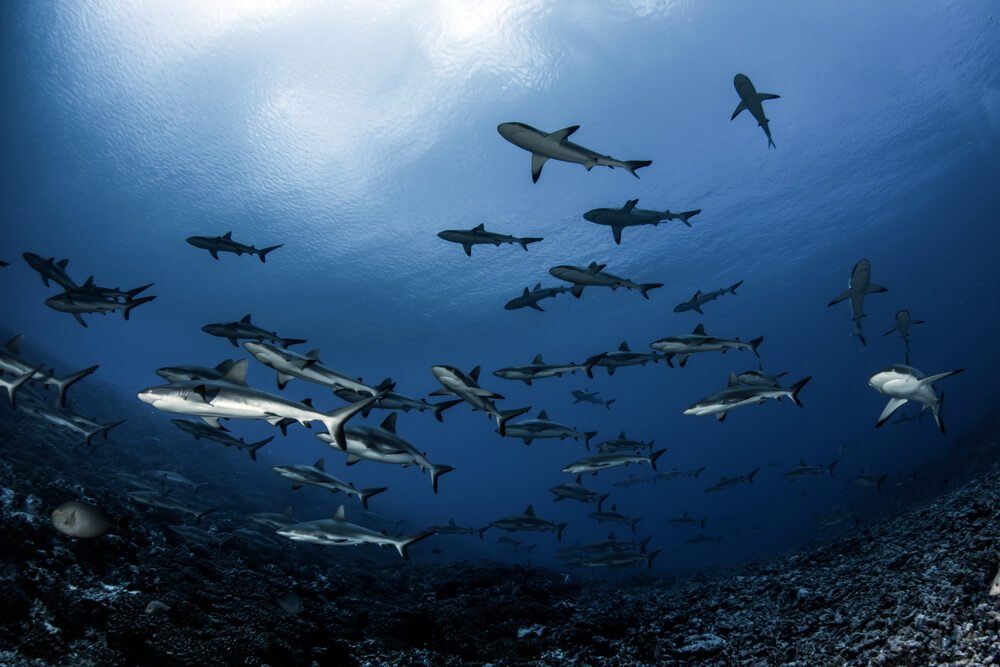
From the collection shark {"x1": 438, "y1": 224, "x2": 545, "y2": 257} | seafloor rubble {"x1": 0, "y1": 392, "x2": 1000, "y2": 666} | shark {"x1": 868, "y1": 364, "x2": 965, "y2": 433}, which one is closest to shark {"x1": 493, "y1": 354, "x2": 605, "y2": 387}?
shark {"x1": 438, "y1": 224, "x2": 545, "y2": 257}

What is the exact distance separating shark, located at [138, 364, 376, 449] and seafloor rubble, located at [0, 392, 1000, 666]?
8.13ft

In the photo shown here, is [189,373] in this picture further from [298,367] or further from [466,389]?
[466,389]

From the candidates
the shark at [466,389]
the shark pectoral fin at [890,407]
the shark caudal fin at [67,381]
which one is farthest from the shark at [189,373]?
the shark pectoral fin at [890,407]

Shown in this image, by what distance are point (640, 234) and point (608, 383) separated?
54336mm

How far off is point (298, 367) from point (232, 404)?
1267 mm

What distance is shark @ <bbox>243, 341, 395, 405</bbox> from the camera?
551 centimetres

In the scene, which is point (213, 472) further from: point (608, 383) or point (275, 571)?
point (608, 383)

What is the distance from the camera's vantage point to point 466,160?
85.4 feet

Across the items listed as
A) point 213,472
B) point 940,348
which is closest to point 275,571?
point 213,472

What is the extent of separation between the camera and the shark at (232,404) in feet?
13.8

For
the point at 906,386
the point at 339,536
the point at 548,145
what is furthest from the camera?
the point at 548,145

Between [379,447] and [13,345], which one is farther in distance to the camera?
[13,345]

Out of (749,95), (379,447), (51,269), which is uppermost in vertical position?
(749,95)

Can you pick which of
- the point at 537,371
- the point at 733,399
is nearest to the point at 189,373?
the point at 537,371
